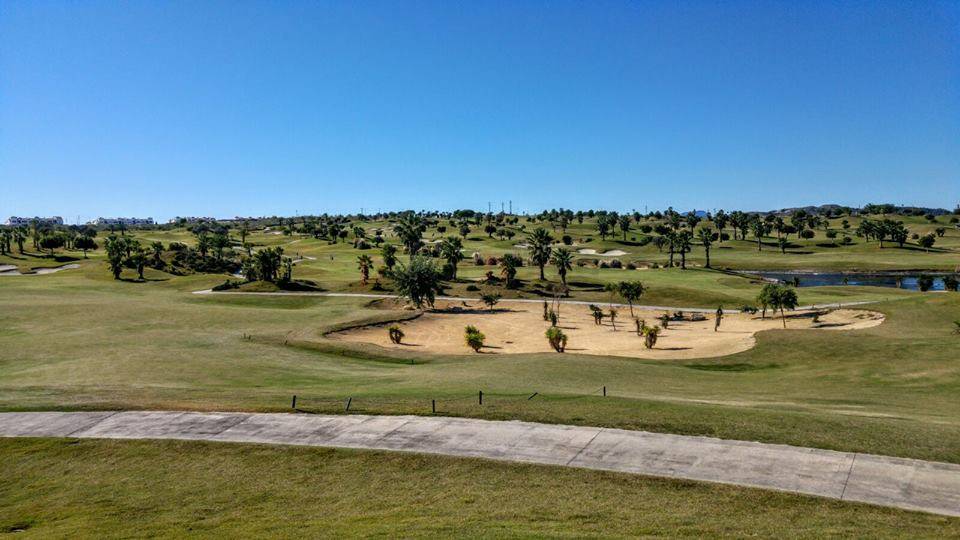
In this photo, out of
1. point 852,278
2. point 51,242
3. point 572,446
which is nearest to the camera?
point 572,446

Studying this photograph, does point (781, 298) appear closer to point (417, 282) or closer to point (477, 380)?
point (417, 282)

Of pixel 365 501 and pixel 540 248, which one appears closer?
pixel 365 501

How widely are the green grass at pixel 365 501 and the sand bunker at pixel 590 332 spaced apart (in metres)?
35.2

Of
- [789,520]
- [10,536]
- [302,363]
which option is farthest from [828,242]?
[10,536]

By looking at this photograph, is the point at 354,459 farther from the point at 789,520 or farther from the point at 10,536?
the point at 789,520

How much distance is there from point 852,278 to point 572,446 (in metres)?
139

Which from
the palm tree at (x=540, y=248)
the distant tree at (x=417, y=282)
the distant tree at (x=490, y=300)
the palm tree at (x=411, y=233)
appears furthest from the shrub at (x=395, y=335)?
the palm tree at (x=411, y=233)

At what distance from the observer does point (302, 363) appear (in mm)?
51125

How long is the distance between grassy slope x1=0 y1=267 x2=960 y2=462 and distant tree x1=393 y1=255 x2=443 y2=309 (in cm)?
2191

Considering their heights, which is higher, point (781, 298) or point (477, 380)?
point (781, 298)

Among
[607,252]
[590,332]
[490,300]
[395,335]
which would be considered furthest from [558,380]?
[607,252]

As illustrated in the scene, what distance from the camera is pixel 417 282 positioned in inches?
3642

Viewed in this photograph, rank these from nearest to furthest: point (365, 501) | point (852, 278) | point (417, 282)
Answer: point (365, 501)
point (417, 282)
point (852, 278)

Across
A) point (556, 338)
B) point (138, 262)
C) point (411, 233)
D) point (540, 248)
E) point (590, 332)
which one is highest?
point (411, 233)
